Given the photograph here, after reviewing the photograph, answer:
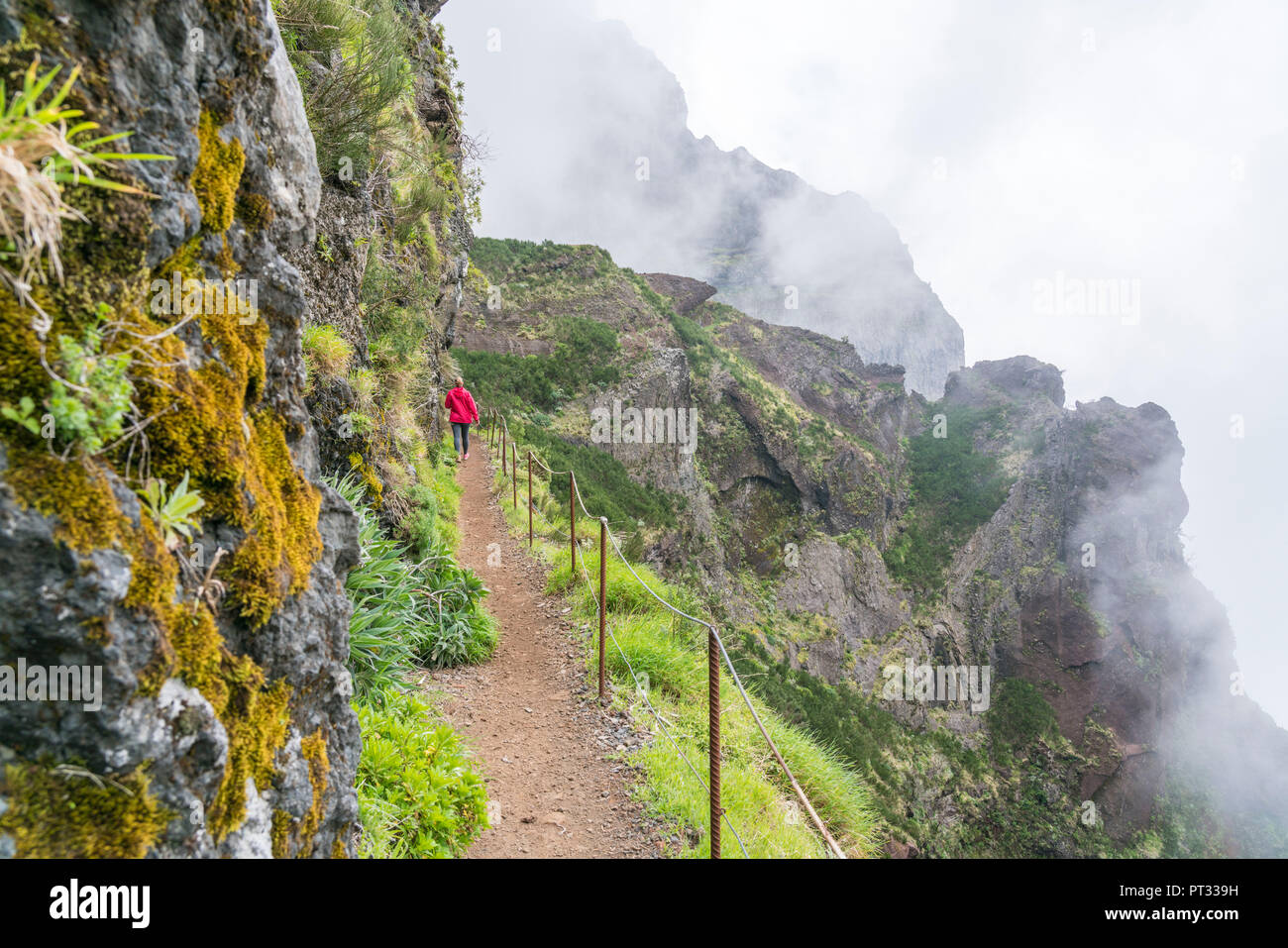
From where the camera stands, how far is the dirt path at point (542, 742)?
13.9ft

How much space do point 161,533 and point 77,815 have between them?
2.48 feet

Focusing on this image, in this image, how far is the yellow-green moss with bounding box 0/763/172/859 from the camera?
1486 millimetres

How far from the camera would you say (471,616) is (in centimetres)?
661

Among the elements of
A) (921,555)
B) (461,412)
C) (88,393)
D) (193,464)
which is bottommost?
(921,555)

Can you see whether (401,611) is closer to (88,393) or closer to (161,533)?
(161,533)

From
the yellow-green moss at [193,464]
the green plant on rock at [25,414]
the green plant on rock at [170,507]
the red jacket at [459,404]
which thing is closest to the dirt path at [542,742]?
the yellow-green moss at [193,464]

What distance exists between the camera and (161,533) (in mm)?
1896

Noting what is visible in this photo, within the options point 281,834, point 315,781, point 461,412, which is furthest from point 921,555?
point 281,834

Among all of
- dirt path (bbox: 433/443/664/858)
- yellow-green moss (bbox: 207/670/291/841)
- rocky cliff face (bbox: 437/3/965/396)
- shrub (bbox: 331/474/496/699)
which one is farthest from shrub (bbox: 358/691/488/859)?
rocky cliff face (bbox: 437/3/965/396)

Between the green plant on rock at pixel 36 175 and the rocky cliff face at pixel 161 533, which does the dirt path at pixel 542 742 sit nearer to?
the rocky cliff face at pixel 161 533

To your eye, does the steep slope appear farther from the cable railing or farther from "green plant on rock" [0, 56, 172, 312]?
"green plant on rock" [0, 56, 172, 312]
